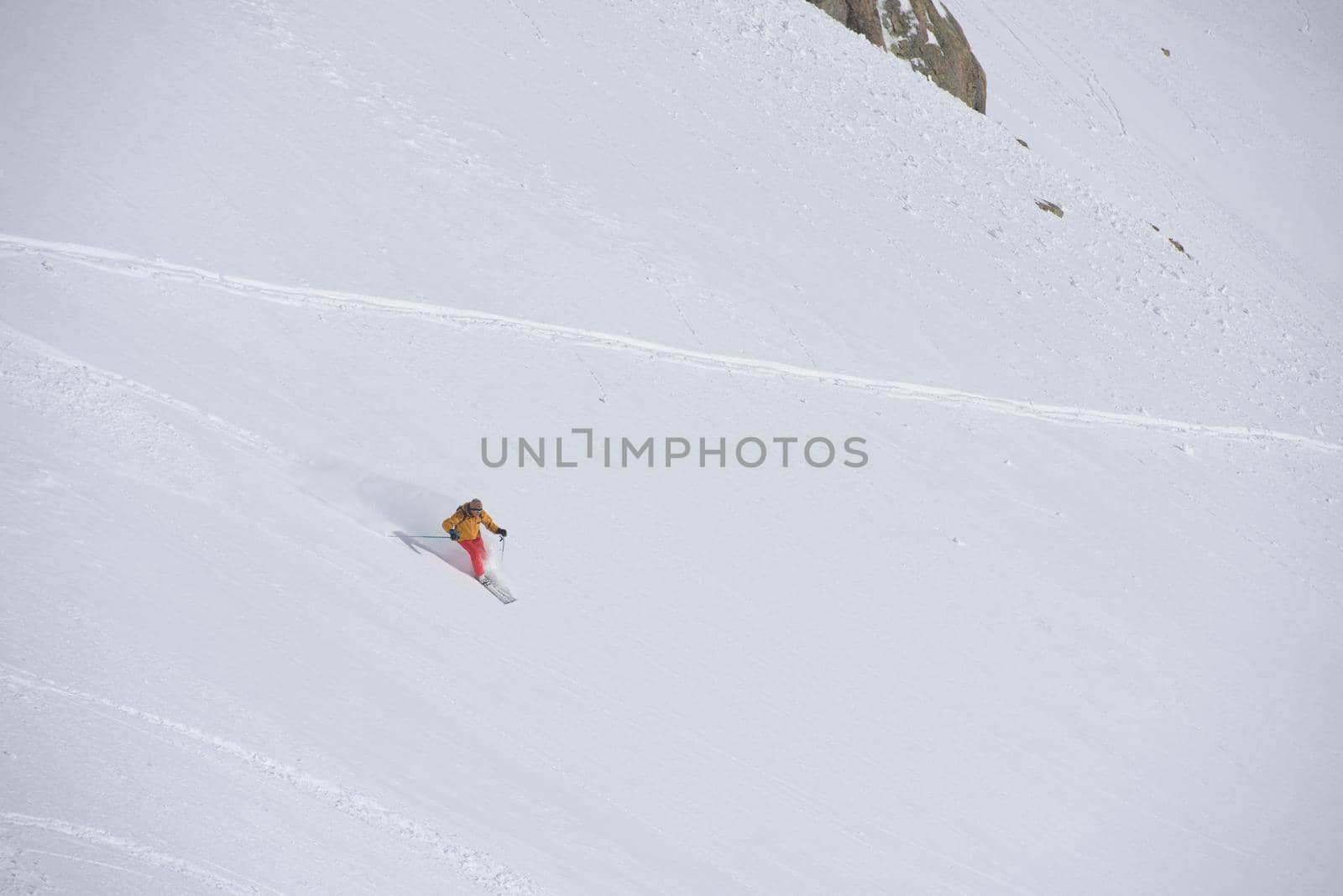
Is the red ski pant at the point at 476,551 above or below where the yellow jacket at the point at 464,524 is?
below

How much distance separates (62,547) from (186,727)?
1885mm

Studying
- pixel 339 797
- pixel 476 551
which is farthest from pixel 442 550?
pixel 339 797

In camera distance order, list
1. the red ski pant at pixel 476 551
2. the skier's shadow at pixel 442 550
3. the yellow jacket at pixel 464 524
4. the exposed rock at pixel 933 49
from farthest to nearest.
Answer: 1. the exposed rock at pixel 933 49
2. the skier's shadow at pixel 442 550
3. the red ski pant at pixel 476 551
4. the yellow jacket at pixel 464 524

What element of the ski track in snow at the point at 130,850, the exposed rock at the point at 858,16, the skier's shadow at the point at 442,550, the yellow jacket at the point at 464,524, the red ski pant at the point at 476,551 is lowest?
the ski track in snow at the point at 130,850

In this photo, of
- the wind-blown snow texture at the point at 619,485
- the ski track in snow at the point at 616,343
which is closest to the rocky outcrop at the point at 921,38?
the wind-blown snow texture at the point at 619,485

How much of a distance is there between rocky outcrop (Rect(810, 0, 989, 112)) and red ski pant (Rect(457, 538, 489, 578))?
18.1 metres

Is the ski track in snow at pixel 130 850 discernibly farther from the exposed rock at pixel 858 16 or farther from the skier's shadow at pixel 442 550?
the exposed rock at pixel 858 16

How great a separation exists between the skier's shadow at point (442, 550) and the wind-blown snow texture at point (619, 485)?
4 cm

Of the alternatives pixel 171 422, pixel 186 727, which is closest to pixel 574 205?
pixel 171 422

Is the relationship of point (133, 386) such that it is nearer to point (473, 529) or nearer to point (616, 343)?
point (473, 529)

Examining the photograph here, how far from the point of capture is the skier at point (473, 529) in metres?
10.8

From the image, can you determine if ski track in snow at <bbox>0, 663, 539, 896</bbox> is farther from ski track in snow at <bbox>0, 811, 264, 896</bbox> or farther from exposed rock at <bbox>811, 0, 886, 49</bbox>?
exposed rock at <bbox>811, 0, 886, 49</bbox>

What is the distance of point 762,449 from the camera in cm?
1524

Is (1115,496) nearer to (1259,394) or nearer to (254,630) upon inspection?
(1259,394)
